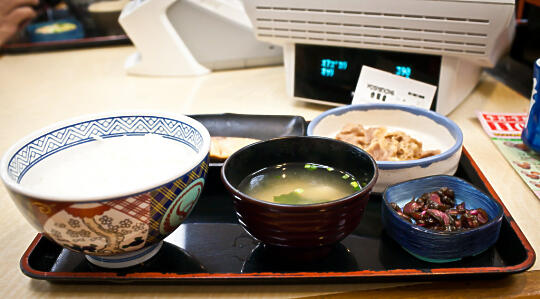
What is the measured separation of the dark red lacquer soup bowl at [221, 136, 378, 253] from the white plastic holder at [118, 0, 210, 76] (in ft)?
3.35

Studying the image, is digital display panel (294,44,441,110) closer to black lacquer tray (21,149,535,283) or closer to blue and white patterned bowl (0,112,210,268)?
black lacquer tray (21,149,535,283)

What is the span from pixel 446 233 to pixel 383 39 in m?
0.69

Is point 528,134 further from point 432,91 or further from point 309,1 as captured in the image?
point 309,1

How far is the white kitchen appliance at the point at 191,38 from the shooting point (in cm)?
169

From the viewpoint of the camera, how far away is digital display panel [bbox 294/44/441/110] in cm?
128

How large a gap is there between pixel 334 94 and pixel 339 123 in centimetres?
26

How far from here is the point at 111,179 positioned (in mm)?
791

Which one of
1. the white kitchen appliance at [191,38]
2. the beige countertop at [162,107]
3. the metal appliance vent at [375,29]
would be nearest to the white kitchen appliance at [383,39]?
the metal appliance vent at [375,29]

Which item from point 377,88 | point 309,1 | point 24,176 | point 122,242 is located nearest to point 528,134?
point 377,88

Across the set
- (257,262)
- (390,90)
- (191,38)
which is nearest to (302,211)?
(257,262)

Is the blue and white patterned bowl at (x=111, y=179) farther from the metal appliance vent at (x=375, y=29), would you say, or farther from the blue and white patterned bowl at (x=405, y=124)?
the metal appliance vent at (x=375, y=29)

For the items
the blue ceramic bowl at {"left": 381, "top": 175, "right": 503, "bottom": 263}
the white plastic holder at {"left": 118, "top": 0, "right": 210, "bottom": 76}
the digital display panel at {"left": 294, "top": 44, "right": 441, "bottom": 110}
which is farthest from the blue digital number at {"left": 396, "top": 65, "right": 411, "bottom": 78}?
the white plastic holder at {"left": 118, "top": 0, "right": 210, "bottom": 76}

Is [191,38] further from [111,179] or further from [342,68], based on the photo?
[111,179]

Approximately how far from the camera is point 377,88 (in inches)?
52.7
